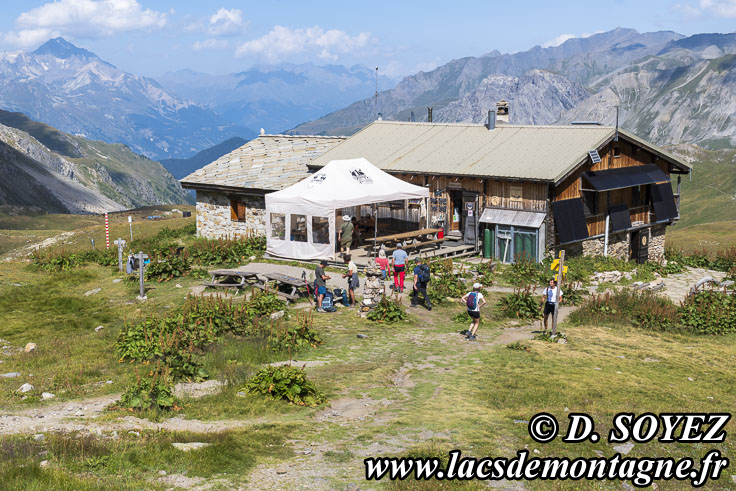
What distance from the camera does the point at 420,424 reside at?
12211 millimetres

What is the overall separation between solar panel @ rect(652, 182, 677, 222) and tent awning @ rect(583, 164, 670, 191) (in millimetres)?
658

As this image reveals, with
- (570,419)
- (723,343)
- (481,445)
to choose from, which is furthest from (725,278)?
(481,445)

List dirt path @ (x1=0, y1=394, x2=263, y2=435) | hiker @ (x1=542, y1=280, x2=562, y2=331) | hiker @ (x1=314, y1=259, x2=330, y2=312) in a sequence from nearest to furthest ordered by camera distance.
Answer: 1. dirt path @ (x1=0, y1=394, x2=263, y2=435)
2. hiker @ (x1=542, y1=280, x2=562, y2=331)
3. hiker @ (x1=314, y1=259, x2=330, y2=312)

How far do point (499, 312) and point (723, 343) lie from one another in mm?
6558

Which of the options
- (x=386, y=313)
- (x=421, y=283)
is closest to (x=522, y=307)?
(x=421, y=283)

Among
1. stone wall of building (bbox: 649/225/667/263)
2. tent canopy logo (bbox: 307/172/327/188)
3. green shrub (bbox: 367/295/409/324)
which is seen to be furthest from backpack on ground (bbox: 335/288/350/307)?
stone wall of building (bbox: 649/225/667/263)

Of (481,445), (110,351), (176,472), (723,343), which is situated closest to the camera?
(176,472)

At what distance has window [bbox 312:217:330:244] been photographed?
31188mm

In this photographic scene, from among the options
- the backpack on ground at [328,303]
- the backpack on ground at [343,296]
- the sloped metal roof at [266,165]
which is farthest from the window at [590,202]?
the backpack on ground at [328,303]

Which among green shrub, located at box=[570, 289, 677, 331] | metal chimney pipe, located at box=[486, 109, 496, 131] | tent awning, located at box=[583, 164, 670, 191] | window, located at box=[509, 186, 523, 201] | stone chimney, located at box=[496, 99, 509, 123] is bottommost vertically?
green shrub, located at box=[570, 289, 677, 331]

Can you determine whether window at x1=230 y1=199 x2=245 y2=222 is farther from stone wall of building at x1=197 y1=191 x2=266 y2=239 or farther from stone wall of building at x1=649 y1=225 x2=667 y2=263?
stone wall of building at x1=649 y1=225 x2=667 y2=263

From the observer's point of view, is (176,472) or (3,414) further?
(3,414)

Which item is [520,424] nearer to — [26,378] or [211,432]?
[211,432]

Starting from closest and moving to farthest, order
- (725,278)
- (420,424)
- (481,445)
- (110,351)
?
(481,445) → (420,424) → (110,351) → (725,278)
